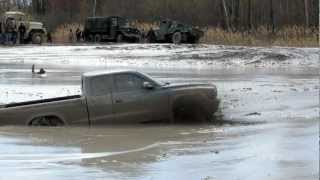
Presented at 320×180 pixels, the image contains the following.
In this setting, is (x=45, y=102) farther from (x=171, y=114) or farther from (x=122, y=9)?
(x=122, y=9)

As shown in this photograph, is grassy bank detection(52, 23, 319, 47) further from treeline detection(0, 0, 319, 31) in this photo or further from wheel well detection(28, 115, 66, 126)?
wheel well detection(28, 115, 66, 126)

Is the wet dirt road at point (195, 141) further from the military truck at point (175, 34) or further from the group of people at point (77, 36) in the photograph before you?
the group of people at point (77, 36)

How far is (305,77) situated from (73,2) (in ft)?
241

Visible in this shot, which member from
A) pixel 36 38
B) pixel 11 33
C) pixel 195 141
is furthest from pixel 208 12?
pixel 195 141

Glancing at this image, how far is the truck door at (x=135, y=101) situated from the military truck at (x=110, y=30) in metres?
38.7

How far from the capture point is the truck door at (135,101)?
14797 millimetres

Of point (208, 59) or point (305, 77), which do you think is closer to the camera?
point (305, 77)

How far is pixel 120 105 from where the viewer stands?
14.9m

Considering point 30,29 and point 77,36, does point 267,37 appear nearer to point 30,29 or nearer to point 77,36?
point 77,36

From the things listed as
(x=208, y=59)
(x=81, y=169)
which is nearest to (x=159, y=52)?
(x=208, y=59)

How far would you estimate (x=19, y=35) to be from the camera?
184ft

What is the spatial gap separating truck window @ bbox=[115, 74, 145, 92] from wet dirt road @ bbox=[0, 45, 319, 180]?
0.82 metres

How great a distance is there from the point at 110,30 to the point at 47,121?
40.8 m

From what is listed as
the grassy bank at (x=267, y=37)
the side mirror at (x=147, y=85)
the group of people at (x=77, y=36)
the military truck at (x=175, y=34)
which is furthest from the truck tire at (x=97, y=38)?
the side mirror at (x=147, y=85)
